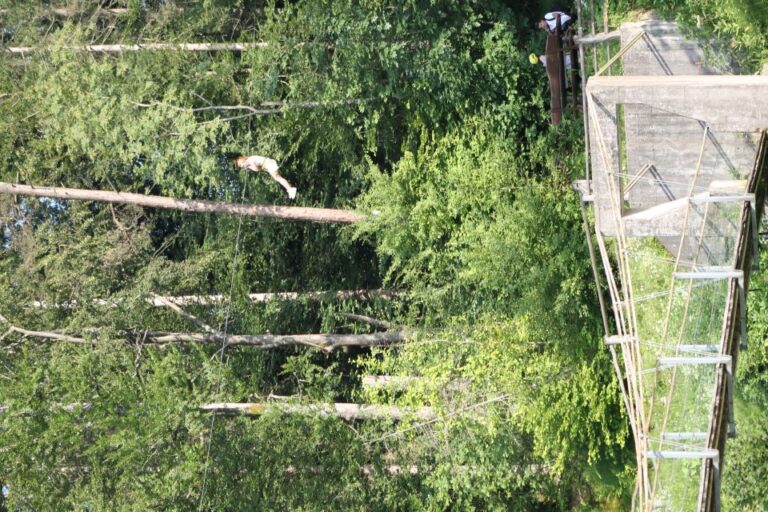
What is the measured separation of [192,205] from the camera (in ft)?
51.8

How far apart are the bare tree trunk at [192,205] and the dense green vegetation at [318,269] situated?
269mm

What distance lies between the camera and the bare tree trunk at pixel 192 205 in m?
15.1

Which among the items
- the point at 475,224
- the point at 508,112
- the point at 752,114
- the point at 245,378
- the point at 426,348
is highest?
the point at 752,114

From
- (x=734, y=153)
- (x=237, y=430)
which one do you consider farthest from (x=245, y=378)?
(x=734, y=153)

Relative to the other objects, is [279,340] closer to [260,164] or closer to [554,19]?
[260,164]

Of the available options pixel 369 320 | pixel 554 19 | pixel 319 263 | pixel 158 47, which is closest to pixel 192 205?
pixel 319 263

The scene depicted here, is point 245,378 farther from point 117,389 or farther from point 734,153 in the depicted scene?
point 734,153

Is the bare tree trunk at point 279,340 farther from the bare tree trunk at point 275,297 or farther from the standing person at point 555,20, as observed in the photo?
the standing person at point 555,20

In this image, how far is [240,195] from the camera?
52.1ft

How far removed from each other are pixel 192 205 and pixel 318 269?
2.53 m

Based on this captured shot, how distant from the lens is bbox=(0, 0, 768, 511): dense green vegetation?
1297 cm

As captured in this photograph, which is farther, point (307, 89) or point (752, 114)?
point (307, 89)

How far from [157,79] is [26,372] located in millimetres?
4943

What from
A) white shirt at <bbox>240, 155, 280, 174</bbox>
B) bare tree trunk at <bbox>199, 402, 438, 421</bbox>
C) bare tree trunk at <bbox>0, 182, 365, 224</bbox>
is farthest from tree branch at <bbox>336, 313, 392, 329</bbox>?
white shirt at <bbox>240, 155, 280, 174</bbox>
